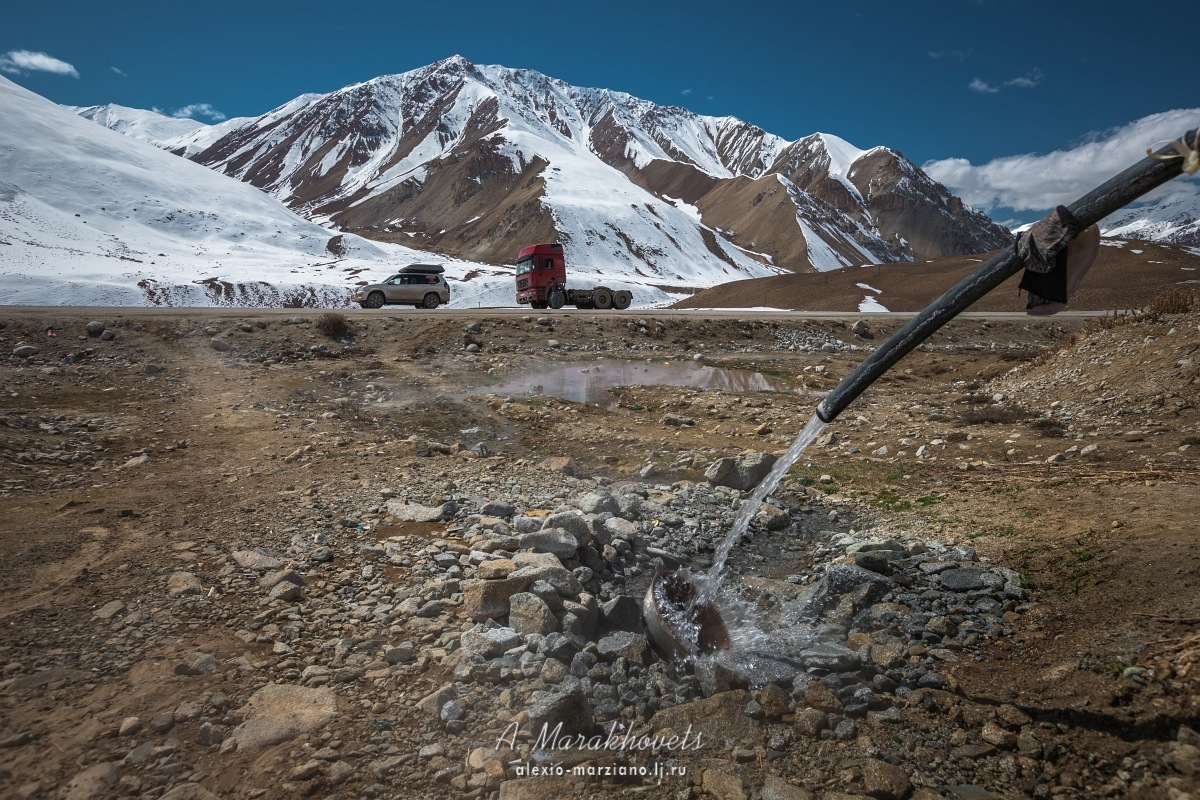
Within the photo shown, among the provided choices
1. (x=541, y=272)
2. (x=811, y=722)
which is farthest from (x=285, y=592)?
(x=541, y=272)

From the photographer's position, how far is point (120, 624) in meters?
4.00

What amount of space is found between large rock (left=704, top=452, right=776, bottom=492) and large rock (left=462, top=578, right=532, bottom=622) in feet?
12.7

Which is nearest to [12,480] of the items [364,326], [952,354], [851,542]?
[851,542]

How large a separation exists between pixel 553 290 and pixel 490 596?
2336 centimetres

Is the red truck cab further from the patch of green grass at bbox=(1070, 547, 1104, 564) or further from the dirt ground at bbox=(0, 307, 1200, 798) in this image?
the patch of green grass at bbox=(1070, 547, 1104, 564)

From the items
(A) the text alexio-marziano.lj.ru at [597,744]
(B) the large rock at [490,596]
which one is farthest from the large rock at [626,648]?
(B) the large rock at [490,596]

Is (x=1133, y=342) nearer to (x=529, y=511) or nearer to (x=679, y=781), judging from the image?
(x=529, y=511)

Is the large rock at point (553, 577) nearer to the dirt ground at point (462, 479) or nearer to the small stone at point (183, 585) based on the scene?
the dirt ground at point (462, 479)

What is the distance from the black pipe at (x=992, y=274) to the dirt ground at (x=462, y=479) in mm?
1944

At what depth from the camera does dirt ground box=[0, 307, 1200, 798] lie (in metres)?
3.15

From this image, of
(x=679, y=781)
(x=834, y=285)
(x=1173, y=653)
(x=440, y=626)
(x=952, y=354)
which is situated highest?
(x=834, y=285)

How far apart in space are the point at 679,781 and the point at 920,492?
17.5ft

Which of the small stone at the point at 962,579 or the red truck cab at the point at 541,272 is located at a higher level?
the red truck cab at the point at 541,272

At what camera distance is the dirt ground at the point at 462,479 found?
3152mm
